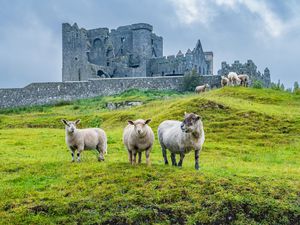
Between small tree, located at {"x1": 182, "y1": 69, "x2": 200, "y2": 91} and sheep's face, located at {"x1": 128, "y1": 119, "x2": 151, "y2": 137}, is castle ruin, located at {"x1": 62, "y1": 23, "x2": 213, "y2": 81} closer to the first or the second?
small tree, located at {"x1": 182, "y1": 69, "x2": 200, "y2": 91}

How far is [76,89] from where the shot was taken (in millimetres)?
65375

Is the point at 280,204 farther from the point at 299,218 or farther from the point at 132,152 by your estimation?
the point at 132,152

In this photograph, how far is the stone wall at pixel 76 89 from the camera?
204ft

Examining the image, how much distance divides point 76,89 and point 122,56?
2509cm

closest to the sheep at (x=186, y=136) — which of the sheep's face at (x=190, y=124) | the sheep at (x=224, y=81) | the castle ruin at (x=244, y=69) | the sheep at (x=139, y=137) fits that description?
the sheep's face at (x=190, y=124)

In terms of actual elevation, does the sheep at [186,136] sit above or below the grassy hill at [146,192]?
above

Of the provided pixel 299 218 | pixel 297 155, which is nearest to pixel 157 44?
pixel 297 155

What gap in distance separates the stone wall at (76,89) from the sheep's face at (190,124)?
160 feet

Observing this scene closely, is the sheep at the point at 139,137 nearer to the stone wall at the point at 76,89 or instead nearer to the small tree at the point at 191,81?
the stone wall at the point at 76,89

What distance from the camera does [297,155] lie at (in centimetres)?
2572

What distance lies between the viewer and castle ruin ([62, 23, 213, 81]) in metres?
80.9

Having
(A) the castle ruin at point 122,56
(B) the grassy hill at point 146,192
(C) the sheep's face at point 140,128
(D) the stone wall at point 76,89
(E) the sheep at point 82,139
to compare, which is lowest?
(B) the grassy hill at point 146,192

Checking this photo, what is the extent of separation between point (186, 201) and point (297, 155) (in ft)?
43.3

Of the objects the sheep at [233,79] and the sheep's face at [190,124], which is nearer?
the sheep's face at [190,124]
